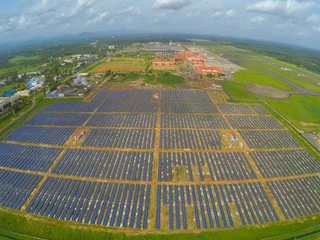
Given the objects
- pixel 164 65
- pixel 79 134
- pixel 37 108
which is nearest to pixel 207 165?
pixel 79 134

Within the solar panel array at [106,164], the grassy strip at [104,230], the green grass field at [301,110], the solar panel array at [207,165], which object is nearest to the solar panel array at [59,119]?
the solar panel array at [106,164]

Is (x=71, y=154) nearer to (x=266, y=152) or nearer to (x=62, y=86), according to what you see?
(x=266, y=152)

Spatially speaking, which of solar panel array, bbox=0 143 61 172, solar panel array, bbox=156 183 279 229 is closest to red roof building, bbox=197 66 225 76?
solar panel array, bbox=156 183 279 229

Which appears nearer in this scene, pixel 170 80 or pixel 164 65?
pixel 170 80

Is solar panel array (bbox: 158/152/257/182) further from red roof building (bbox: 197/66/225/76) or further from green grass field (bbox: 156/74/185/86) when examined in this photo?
red roof building (bbox: 197/66/225/76)

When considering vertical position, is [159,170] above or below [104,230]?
above

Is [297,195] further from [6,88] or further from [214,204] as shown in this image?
[6,88]
